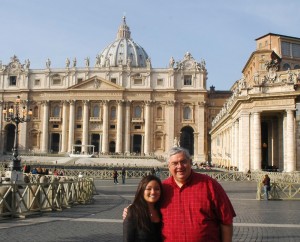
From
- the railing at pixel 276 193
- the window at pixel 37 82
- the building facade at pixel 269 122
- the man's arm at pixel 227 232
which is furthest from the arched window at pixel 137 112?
the man's arm at pixel 227 232

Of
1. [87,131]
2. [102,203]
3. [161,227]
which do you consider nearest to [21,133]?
[87,131]

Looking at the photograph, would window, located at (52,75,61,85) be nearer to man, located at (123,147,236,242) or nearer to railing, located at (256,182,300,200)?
railing, located at (256,182,300,200)

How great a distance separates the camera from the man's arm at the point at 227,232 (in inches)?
138

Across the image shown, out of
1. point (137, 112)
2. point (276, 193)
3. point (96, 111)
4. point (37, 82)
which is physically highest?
point (37, 82)

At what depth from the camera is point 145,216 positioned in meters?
3.63

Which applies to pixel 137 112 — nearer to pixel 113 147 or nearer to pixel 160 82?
pixel 160 82

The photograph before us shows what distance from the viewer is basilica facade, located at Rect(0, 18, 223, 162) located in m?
77.3

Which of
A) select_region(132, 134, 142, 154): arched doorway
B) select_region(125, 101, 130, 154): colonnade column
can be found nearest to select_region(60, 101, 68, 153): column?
select_region(125, 101, 130, 154): colonnade column

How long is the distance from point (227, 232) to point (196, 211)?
32 centimetres

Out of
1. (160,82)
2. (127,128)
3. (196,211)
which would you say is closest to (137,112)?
(127,128)

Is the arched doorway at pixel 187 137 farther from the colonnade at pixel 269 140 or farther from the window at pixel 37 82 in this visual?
the colonnade at pixel 269 140

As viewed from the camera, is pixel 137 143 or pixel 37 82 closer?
pixel 137 143

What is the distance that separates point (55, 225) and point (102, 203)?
18.1 ft

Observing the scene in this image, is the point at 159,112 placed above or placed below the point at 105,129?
above
